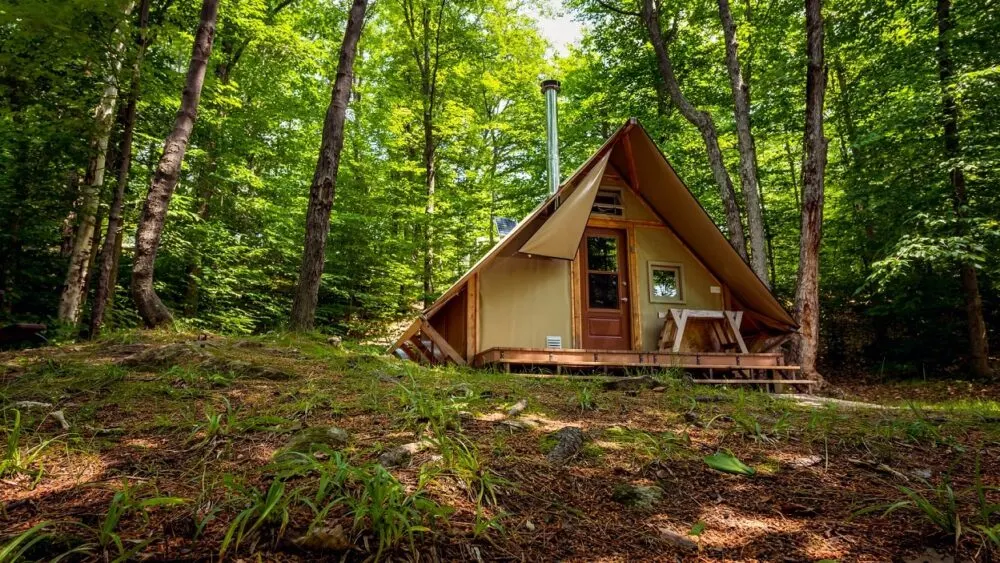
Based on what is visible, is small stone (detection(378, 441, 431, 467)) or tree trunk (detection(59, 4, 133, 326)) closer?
small stone (detection(378, 441, 431, 467))

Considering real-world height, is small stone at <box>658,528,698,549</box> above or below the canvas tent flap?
below

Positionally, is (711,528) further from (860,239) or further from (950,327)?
(860,239)

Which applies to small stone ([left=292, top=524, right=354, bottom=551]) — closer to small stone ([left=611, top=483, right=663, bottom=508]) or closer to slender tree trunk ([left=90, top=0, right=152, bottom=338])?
small stone ([left=611, top=483, right=663, bottom=508])

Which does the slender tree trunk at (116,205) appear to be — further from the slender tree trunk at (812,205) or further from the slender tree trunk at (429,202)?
the slender tree trunk at (812,205)

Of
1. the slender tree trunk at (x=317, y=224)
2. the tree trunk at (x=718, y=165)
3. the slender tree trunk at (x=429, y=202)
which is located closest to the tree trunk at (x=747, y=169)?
the tree trunk at (x=718, y=165)

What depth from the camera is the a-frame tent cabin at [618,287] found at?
22.3 feet

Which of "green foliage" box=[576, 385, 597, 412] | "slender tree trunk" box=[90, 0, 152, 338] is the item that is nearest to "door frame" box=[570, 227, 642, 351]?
"green foliage" box=[576, 385, 597, 412]

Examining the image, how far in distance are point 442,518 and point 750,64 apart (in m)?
14.3

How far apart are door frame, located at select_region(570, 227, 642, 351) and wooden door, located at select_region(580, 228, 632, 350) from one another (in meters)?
0.02

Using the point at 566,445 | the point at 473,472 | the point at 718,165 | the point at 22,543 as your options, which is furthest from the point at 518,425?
the point at 718,165

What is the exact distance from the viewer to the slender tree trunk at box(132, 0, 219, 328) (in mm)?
→ 5001

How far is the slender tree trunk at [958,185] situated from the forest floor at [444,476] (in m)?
7.55

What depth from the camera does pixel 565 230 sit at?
6.78 meters

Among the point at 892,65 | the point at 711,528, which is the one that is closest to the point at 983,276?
the point at 892,65
